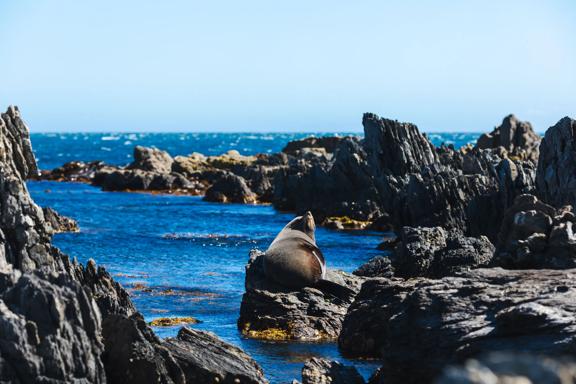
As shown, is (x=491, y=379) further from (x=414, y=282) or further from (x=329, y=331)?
(x=329, y=331)

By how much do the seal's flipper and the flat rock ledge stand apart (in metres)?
0.09

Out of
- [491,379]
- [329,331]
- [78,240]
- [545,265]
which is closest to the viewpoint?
[491,379]

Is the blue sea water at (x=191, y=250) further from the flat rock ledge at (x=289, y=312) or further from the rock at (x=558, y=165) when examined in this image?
the rock at (x=558, y=165)

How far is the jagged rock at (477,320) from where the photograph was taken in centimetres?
1398

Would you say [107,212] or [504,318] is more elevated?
[504,318]

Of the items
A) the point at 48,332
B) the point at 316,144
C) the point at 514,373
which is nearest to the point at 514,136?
the point at 316,144

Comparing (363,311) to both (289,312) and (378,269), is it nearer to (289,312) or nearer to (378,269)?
(289,312)

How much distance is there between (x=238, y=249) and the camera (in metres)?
44.5

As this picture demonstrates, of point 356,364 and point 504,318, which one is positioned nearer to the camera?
point 504,318

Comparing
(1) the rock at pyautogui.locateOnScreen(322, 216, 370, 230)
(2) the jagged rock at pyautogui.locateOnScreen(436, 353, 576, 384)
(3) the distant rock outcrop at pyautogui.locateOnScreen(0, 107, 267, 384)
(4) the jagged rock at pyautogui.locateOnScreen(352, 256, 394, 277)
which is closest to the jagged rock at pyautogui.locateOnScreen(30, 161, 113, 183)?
(1) the rock at pyautogui.locateOnScreen(322, 216, 370, 230)

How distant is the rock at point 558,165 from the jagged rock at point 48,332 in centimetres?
2382

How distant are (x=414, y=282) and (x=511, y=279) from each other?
3985mm

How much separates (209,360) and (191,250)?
28.9 metres

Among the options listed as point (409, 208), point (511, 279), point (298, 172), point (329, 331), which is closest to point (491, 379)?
point (511, 279)
